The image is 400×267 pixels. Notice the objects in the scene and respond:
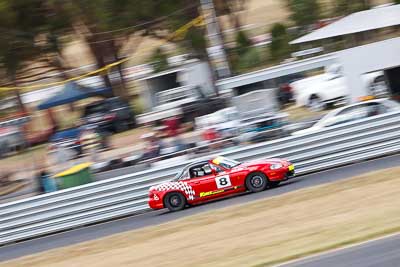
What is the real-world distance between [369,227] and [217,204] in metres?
5.91

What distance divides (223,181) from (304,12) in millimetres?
24109

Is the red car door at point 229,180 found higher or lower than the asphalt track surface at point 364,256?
higher

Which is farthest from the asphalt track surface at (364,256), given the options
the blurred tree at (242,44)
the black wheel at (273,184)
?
the blurred tree at (242,44)

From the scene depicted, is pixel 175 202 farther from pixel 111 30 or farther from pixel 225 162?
pixel 111 30

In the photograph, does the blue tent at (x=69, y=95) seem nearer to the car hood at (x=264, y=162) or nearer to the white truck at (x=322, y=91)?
the white truck at (x=322, y=91)

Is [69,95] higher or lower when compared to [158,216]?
higher

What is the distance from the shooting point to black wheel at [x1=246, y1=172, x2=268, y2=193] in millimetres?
16094

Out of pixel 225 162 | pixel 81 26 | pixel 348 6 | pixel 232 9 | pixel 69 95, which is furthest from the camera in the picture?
pixel 232 9

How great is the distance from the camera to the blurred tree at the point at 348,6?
3988 cm

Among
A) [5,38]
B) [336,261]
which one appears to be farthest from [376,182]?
[5,38]

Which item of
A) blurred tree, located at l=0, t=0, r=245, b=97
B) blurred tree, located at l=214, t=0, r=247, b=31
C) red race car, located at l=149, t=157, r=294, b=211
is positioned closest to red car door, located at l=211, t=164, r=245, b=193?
red race car, located at l=149, t=157, r=294, b=211

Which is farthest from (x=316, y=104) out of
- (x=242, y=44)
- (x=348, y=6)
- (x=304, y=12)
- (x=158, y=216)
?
(x=158, y=216)

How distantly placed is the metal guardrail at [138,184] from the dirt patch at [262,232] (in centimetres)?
221

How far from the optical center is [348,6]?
4025cm
